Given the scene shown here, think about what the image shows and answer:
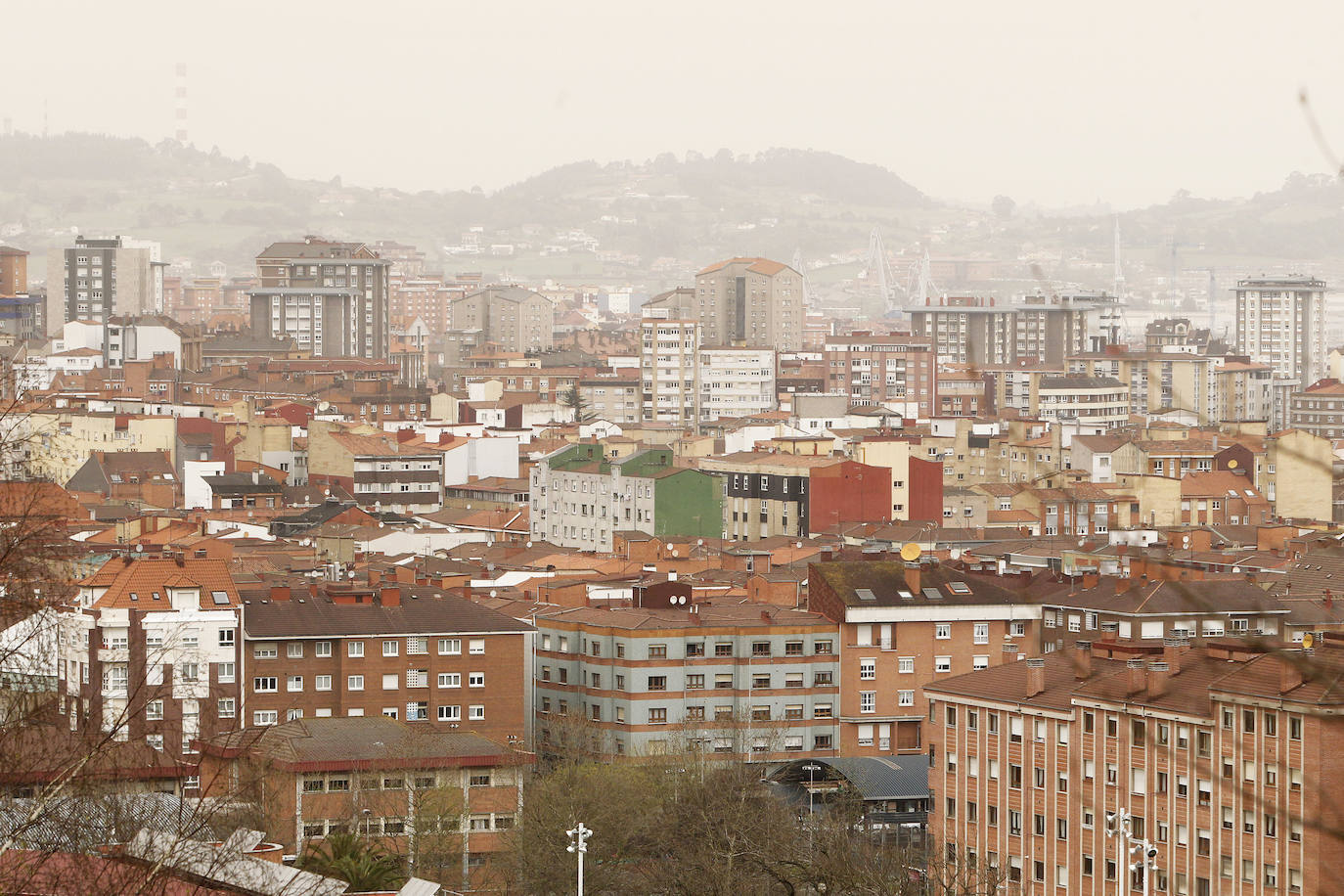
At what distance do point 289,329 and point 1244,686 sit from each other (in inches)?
3025

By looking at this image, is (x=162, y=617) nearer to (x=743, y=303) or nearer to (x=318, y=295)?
(x=318, y=295)

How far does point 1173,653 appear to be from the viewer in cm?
2133

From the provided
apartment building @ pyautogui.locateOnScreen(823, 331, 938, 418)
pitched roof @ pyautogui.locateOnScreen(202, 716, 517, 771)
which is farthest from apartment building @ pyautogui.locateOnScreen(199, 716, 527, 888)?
apartment building @ pyautogui.locateOnScreen(823, 331, 938, 418)

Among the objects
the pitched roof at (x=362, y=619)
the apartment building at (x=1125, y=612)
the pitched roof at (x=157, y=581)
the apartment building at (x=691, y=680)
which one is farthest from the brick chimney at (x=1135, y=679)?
the pitched roof at (x=157, y=581)

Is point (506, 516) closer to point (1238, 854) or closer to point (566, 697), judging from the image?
point (566, 697)

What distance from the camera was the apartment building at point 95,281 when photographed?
95.0 meters

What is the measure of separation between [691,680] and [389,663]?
9.60 ft

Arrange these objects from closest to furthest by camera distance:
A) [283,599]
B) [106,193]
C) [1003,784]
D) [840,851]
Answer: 1. [840,851]
2. [1003,784]
3. [283,599]
4. [106,193]

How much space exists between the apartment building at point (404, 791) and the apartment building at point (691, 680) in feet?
11.8

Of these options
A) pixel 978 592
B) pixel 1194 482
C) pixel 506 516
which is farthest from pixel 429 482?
pixel 978 592

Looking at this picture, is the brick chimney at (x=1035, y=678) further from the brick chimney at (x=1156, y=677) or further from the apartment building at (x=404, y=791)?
the apartment building at (x=404, y=791)

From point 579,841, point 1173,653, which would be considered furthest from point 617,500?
point 579,841

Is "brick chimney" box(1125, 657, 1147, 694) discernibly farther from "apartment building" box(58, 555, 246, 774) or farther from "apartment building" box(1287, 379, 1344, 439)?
"apartment building" box(1287, 379, 1344, 439)

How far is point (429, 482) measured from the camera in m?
52.7
